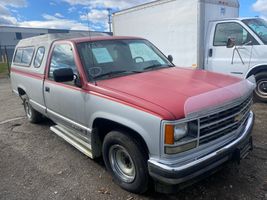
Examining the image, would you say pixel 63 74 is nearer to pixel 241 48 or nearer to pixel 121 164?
pixel 121 164

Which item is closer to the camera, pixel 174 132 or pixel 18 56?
pixel 174 132

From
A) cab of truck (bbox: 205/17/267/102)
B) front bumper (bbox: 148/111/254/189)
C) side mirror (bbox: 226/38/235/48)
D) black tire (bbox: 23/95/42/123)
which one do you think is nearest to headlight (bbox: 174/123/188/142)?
front bumper (bbox: 148/111/254/189)

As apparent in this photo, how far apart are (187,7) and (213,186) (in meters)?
5.60

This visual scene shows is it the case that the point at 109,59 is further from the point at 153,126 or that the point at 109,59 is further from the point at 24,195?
the point at 24,195

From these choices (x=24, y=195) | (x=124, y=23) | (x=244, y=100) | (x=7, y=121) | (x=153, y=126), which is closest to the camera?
(x=153, y=126)

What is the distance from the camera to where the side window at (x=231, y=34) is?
21.8ft

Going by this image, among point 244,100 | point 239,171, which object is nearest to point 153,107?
point 244,100

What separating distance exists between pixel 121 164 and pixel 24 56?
396 centimetres

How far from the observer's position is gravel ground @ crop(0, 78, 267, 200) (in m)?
3.24

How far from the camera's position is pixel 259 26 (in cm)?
672

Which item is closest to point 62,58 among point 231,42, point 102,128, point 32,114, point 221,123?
point 102,128

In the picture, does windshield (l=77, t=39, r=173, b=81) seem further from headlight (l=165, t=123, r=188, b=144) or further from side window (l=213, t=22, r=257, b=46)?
side window (l=213, t=22, r=257, b=46)

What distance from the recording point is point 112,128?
11.3ft

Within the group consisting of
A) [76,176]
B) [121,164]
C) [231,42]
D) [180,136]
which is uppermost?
[231,42]
